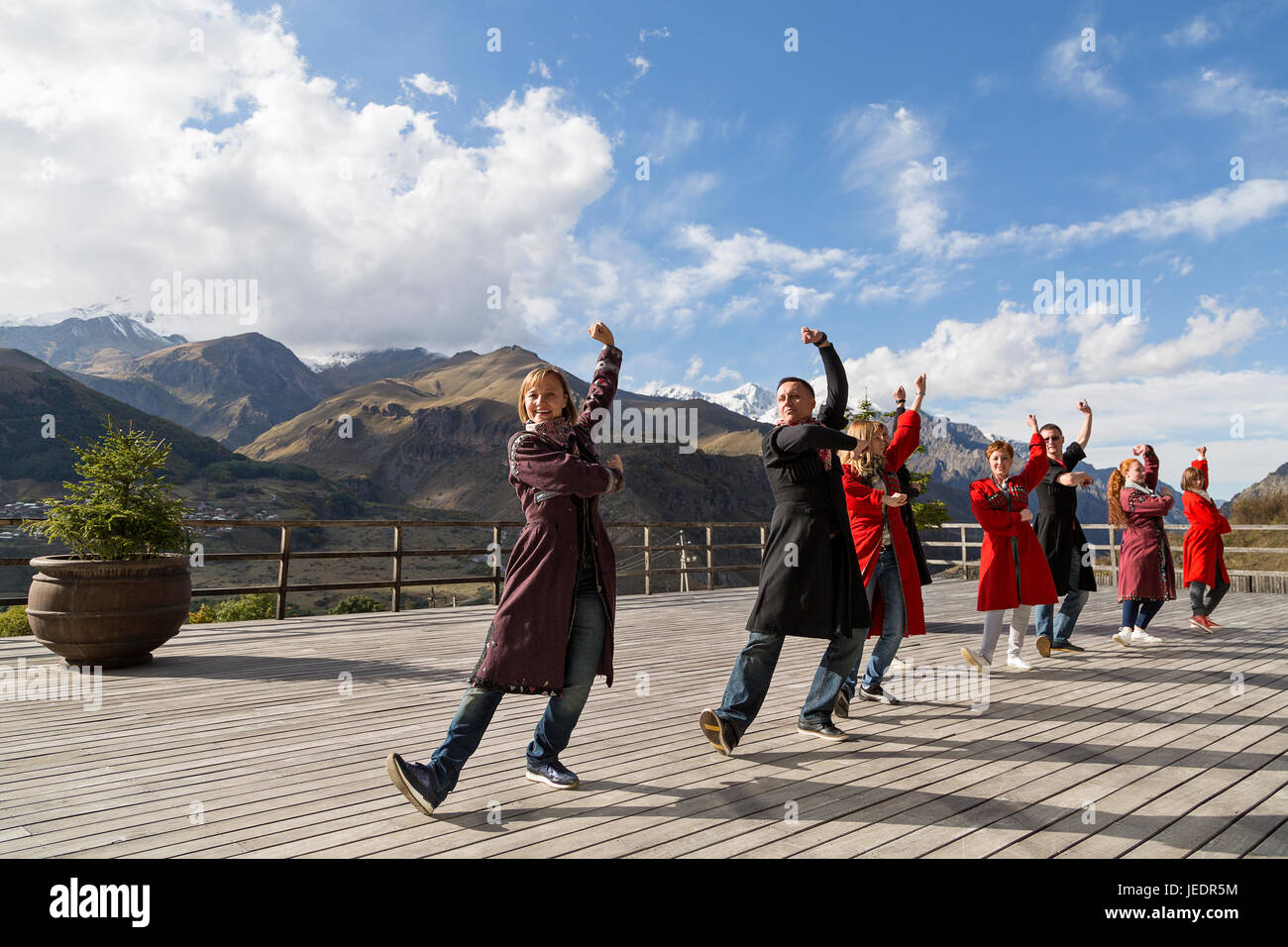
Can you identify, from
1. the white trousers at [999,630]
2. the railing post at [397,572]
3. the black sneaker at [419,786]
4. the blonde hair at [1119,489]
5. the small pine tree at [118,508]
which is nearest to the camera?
the black sneaker at [419,786]

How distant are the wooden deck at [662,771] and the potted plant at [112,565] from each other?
0.31 metres

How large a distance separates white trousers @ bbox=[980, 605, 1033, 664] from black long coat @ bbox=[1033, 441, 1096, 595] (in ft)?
2.36

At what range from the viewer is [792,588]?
3205mm

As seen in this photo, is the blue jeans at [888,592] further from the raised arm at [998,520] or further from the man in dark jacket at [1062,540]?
the man in dark jacket at [1062,540]

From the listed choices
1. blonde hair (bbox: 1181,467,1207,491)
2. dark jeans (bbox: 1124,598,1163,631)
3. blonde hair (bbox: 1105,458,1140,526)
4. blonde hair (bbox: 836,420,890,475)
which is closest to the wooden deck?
dark jeans (bbox: 1124,598,1163,631)

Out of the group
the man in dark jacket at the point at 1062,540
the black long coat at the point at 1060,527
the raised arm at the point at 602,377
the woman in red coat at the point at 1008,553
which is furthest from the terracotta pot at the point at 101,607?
the black long coat at the point at 1060,527

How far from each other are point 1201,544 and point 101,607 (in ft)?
28.7

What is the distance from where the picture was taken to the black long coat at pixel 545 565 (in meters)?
2.59

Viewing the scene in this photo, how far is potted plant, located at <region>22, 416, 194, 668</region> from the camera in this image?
16.6ft

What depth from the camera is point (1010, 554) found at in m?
5.11

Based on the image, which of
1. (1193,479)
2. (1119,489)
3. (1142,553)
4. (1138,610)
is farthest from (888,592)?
(1193,479)

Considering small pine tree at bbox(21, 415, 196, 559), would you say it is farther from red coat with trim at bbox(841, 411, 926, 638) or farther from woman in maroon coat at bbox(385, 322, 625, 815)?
red coat with trim at bbox(841, 411, 926, 638)
